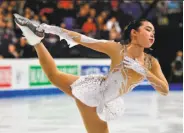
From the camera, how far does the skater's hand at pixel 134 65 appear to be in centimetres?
382

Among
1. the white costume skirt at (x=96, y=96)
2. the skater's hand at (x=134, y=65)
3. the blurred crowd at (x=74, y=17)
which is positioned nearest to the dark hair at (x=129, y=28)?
the skater's hand at (x=134, y=65)

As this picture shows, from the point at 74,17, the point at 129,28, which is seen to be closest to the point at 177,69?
the point at 74,17

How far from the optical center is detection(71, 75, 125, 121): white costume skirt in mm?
4020

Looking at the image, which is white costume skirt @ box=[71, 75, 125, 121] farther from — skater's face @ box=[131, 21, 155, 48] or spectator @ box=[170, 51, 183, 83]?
spectator @ box=[170, 51, 183, 83]

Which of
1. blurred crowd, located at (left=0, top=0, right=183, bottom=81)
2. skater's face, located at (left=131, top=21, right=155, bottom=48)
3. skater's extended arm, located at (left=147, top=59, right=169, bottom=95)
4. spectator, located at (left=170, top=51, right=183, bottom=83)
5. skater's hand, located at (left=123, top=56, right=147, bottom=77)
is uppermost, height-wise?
skater's face, located at (left=131, top=21, right=155, bottom=48)

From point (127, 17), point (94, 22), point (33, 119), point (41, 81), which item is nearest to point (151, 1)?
point (127, 17)

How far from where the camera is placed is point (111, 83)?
402cm

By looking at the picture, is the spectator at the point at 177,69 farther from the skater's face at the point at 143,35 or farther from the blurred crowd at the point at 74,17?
the skater's face at the point at 143,35

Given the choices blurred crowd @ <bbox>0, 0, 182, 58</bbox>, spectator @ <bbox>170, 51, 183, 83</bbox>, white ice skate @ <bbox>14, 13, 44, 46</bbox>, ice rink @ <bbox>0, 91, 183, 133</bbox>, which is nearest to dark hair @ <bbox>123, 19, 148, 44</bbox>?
white ice skate @ <bbox>14, 13, 44, 46</bbox>

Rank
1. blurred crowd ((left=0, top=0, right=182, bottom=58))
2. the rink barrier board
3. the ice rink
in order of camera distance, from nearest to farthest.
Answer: the ice rink → the rink barrier board → blurred crowd ((left=0, top=0, right=182, bottom=58))

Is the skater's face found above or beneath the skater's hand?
above

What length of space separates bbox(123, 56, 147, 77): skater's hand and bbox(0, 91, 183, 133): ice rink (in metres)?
2.38

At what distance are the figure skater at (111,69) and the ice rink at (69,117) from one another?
2.05 m

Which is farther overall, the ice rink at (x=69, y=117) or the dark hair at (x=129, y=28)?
the ice rink at (x=69, y=117)
